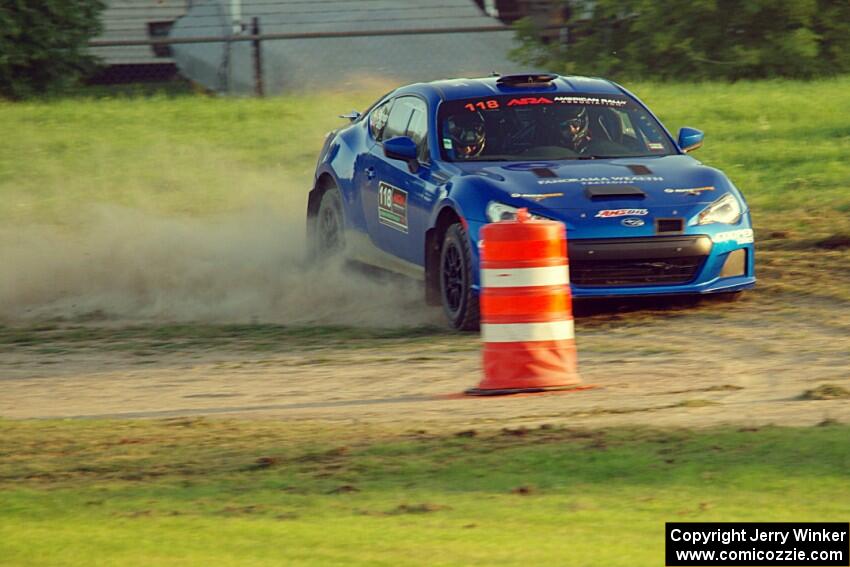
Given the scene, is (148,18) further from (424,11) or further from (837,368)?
(837,368)

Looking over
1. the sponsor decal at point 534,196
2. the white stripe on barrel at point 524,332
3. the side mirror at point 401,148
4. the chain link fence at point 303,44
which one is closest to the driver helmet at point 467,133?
the side mirror at point 401,148

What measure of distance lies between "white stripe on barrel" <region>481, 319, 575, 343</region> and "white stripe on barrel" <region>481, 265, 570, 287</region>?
0.21m

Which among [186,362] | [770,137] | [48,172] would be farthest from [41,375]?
[770,137]

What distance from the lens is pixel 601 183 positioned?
10844mm

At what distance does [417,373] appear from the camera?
376 inches

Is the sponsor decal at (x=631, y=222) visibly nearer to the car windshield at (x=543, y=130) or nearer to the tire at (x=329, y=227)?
the car windshield at (x=543, y=130)

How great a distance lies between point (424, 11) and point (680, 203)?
64.3 ft

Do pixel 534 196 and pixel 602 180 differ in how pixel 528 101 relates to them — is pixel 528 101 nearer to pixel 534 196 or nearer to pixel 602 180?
pixel 602 180

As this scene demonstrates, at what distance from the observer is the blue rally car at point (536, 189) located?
1062cm

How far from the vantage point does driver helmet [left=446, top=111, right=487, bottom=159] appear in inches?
460

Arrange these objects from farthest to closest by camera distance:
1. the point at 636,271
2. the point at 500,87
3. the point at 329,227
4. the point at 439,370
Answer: the point at 329,227, the point at 500,87, the point at 636,271, the point at 439,370

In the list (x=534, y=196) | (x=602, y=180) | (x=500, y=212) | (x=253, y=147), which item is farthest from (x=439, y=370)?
(x=253, y=147)

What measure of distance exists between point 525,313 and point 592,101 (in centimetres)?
351

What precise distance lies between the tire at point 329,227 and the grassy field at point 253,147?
364cm
